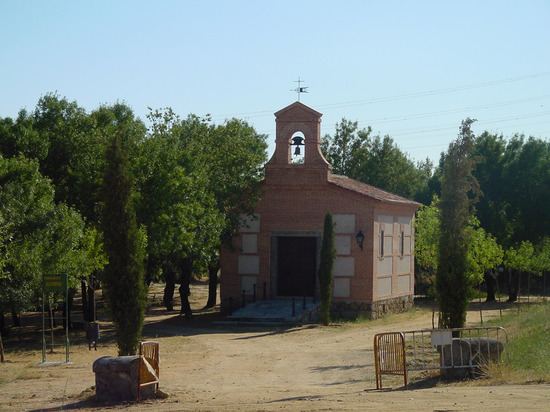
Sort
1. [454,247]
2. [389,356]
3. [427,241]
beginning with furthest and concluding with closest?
[427,241]
[454,247]
[389,356]

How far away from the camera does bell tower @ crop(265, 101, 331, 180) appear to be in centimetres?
2950

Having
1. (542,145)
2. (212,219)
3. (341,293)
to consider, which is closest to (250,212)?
(212,219)

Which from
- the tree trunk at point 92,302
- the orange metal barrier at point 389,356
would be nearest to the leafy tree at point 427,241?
the tree trunk at point 92,302

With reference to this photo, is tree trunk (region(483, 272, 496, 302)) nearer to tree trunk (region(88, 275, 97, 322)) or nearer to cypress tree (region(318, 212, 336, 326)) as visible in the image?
cypress tree (region(318, 212, 336, 326))

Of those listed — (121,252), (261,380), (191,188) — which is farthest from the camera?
(191,188)

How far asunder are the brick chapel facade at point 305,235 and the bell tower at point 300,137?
42 mm

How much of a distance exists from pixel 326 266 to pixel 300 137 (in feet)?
18.8

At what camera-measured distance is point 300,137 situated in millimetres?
29672

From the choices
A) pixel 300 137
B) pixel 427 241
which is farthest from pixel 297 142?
pixel 427 241

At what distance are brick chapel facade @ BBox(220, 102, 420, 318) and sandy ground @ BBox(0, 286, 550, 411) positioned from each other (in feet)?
12.3

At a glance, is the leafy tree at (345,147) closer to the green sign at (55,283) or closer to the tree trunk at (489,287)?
the tree trunk at (489,287)

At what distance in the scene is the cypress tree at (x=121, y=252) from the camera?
14750 mm

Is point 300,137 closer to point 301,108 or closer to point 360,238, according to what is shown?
point 301,108

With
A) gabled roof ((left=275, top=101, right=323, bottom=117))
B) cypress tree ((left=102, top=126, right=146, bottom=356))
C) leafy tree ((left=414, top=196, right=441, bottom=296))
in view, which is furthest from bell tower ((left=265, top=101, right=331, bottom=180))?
cypress tree ((left=102, top=126, right=146, bottom=356))
